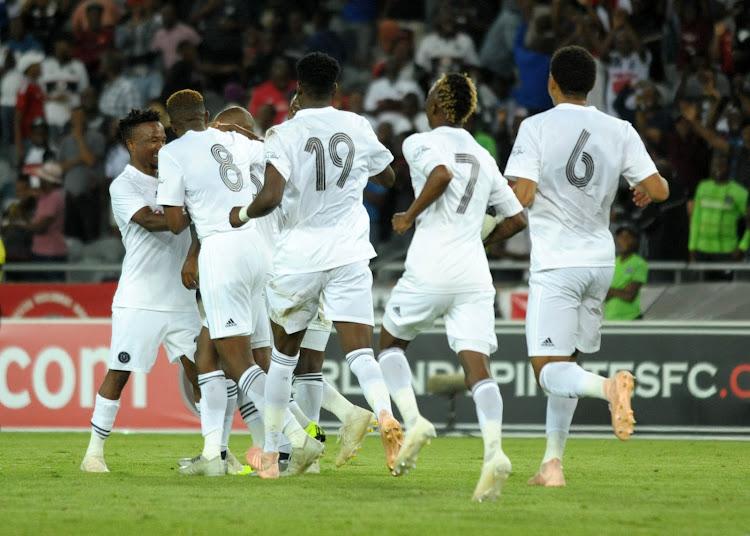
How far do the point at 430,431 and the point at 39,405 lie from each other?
7.28 metres

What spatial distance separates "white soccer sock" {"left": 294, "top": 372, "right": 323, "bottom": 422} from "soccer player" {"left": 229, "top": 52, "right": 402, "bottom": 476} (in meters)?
0.84

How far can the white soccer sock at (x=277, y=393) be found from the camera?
26.0ft

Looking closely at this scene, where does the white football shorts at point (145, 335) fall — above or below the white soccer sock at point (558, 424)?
above

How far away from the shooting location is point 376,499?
7.11 m

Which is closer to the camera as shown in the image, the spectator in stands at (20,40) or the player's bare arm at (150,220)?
the player's bare arm at (150,220)

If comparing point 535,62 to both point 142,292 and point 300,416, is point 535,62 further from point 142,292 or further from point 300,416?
point 142,292

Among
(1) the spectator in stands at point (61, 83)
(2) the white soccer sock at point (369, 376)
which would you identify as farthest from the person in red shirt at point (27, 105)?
(2) the white soccer sock at point (369, 376)

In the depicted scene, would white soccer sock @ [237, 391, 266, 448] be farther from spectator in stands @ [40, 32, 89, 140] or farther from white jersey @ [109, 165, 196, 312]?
spectator in stands @ [40, 32, 89, 140]

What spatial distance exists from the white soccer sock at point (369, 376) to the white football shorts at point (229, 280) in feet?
2.63

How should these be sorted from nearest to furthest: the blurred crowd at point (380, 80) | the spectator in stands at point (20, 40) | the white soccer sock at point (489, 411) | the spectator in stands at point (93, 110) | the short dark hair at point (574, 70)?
the white soccer sock at point (489, 411), the short dark hair at point (574, 70), the blurred crowd at point (380, 80), the spectator in stands at point (93, 110), the spectator in stands at point (20, 40)

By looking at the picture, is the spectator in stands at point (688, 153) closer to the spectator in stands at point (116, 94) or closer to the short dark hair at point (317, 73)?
the spectator in stands at point (116, 94)

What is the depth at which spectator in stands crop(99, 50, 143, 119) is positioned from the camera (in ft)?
59.4

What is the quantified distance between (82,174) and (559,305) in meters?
11.0

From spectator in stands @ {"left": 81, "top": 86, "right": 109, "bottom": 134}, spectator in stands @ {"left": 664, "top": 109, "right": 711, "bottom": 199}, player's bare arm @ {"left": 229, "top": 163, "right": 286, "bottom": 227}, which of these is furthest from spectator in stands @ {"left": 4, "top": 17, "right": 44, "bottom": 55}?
player's bare arm @ {"left": 229, "top": 163, "right": 286, "bottom": 227}
